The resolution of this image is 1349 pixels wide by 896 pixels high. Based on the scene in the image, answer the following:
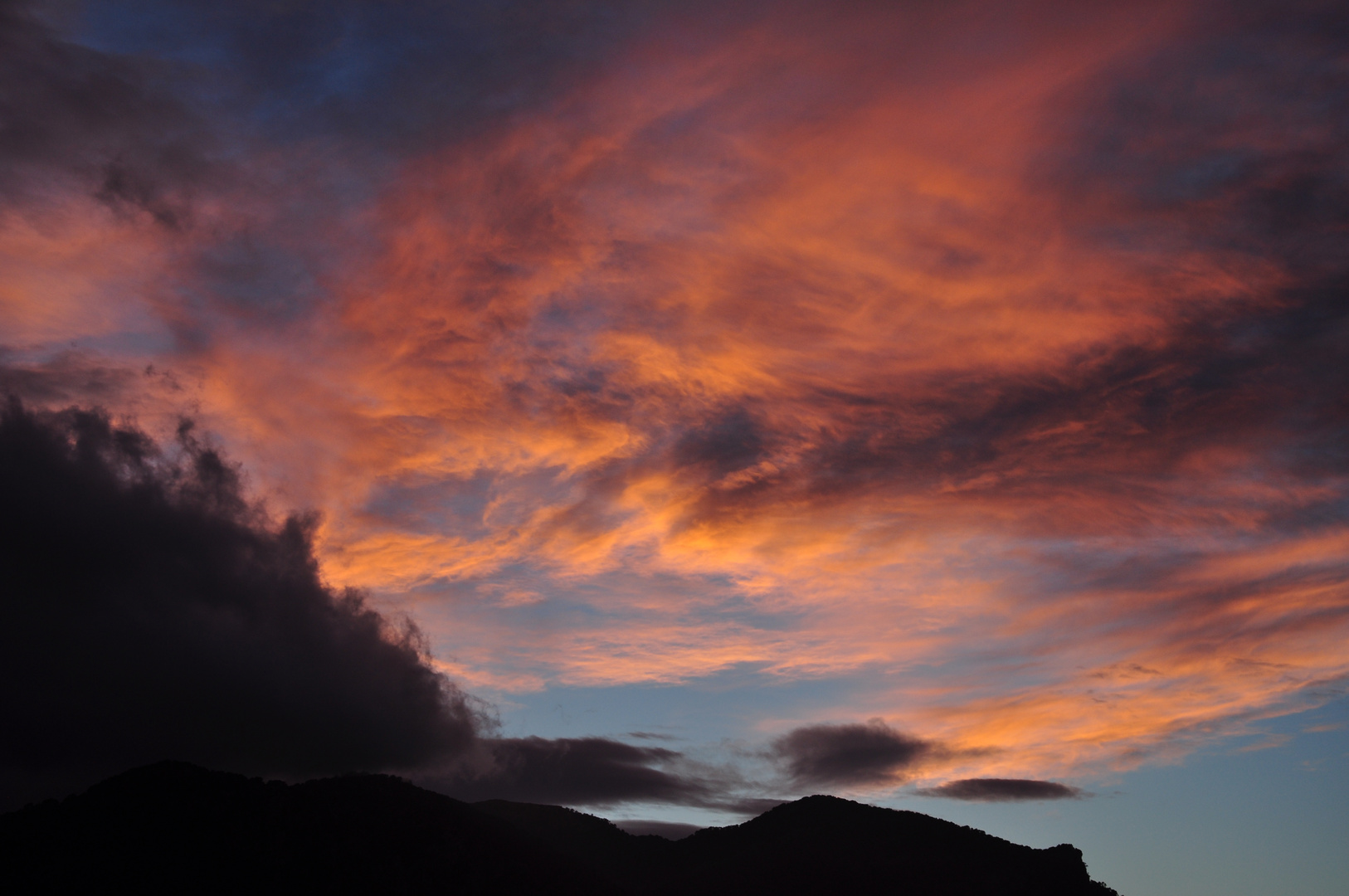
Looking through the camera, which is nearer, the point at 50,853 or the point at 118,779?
the point at 50,853

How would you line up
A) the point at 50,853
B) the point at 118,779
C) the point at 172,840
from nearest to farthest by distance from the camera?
the point at 50,853
the point at 172,840
the point at 118,779

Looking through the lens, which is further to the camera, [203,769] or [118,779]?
[203,769]

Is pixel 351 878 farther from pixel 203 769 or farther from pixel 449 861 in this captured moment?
pixel 203 769

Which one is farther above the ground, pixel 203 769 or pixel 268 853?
pixel 203 769

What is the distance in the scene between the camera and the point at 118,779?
176m

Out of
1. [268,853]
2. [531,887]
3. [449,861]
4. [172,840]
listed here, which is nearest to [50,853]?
[172,840]

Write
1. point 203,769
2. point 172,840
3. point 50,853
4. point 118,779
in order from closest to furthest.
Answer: point 50,853, point 172,840, point 118,779, point 203,769

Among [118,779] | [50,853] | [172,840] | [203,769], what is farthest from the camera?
[203,769]

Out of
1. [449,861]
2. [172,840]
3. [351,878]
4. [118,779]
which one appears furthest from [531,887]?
[118,779]

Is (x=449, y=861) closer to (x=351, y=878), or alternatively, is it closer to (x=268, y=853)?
(x=351, y=878)

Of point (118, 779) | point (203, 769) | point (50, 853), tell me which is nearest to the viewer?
point (50, 853)

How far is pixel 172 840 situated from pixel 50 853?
18366mm

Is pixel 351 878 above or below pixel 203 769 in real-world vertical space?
below

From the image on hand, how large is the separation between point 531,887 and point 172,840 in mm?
72220
